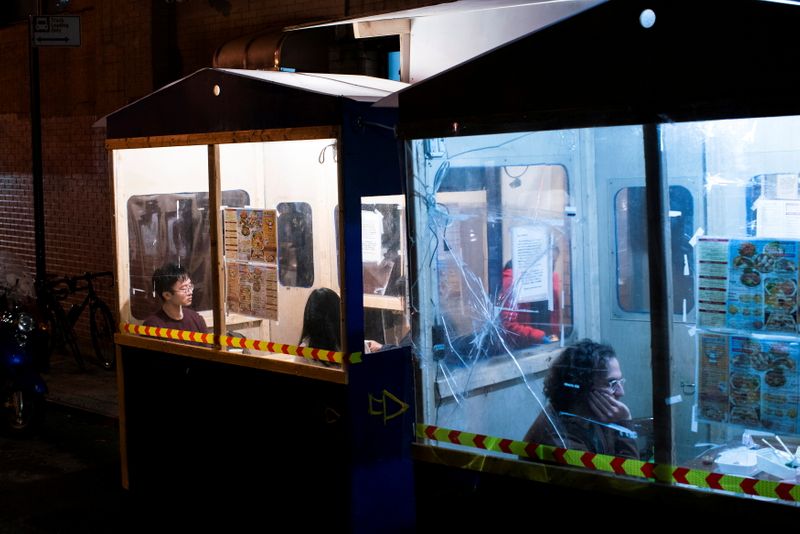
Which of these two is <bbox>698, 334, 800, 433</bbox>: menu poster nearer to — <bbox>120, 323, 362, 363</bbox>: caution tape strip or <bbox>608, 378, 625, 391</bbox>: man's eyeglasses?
<bbox>608, 378, 625, 391</bbox>: man's eyeglasses

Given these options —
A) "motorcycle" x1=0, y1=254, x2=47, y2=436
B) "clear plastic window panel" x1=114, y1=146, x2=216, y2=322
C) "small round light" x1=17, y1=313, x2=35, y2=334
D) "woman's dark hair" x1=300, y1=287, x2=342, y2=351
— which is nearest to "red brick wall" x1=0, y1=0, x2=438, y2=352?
"small round light" x1=17, y1=313, x2=35, y2=334

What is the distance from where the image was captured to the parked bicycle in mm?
12172

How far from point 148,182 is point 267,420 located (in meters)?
2.16

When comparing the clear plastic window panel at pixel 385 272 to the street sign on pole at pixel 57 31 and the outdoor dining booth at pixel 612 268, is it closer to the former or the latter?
the outdoor dining booth at pixel 612 268

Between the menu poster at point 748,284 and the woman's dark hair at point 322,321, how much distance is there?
2.57m

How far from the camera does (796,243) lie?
3912mm

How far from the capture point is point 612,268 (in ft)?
15.2

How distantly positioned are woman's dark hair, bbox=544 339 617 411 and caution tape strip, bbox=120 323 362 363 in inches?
59.5

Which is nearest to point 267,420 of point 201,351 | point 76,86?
point 201,351

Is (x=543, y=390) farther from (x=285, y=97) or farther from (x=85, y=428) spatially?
(x=85, y=428)

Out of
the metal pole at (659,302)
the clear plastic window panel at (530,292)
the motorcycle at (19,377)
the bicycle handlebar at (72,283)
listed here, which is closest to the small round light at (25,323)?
the motorcycle at (19,377)

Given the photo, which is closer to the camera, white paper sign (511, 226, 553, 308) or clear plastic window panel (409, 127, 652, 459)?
clear plastic window panel (409, 127, 652, 459)

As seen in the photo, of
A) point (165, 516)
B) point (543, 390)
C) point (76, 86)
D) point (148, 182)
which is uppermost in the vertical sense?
point (76, 86)

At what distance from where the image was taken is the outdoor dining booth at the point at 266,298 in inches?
231
